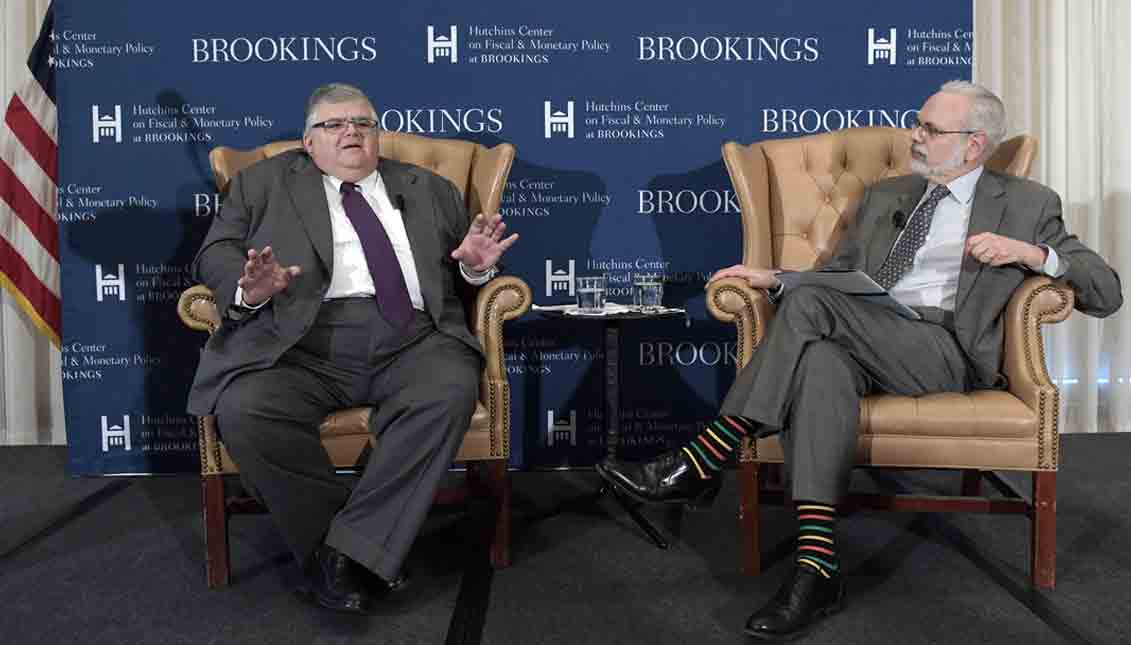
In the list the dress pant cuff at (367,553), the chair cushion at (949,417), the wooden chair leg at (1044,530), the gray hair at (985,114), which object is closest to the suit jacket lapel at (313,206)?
the dress pant cuff at (367,553)

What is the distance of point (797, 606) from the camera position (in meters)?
2.20

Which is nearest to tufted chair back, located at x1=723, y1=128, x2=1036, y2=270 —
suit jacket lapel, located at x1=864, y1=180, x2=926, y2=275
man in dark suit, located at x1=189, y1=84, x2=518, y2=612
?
suit jacket lapel, located at x1=864, y1=180, x2=926, y2=275

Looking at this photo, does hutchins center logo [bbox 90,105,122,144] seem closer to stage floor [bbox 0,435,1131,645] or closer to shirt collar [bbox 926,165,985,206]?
stage floor [bbox 0,435,1131,645]

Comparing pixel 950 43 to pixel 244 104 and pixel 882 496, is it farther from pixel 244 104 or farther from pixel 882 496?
pixel 244 104

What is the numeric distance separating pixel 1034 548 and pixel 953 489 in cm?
100

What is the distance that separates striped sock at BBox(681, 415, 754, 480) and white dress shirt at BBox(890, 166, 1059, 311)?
2.14 feet

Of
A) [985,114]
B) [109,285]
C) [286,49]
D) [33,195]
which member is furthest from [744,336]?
[33,195]

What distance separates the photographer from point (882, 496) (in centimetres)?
250

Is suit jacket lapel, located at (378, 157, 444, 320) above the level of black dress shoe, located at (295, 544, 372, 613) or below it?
above

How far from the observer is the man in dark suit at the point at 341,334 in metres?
2.34

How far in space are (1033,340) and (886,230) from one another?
0.56 metres

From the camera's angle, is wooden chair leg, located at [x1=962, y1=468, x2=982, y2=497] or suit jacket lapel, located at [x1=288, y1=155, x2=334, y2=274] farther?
wooden chair leg, located at [x1=962, y1=468, x2=982, y2=497]

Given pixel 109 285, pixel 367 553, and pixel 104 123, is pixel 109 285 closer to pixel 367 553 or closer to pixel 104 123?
pixel 104 123

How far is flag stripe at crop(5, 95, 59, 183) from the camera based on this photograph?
394cm
